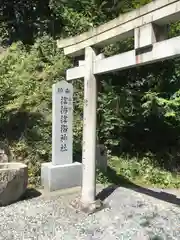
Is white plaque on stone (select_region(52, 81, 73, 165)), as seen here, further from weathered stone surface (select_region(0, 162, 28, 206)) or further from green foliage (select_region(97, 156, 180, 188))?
green foliage (select_region(97, 156, 180, 188))

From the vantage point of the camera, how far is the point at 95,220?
476 cm

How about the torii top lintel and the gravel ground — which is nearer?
the torii top lintel

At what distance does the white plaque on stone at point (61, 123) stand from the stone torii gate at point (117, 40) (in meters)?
0.83

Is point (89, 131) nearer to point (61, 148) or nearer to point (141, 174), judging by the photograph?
point (61, 148)

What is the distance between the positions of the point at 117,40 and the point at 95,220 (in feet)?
8.31

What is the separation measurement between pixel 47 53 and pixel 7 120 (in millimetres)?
2630

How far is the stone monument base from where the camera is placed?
6.25m

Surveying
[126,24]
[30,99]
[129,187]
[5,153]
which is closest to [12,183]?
[5,153]

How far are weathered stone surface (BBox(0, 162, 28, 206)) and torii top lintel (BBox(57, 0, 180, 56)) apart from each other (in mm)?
2119

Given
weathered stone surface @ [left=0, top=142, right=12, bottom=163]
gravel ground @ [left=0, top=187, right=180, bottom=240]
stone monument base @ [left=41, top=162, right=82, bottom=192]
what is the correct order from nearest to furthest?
gravel ground @ [left=0, top=187, right=180, bottom=240]
stone monument base @ [left=41, top=162, right=82, bottom=192]
weathered stone surface @ [left=0, top=142, right=12, bottom=163]

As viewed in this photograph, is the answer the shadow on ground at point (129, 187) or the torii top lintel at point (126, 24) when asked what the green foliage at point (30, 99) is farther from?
the torii top lintel at point (126, 24)

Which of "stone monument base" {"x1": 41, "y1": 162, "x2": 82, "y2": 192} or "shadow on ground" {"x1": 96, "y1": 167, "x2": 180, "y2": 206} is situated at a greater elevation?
"stone monument base" {"x1": 41, "y1": 162, "x2": 82, "y2": 192}

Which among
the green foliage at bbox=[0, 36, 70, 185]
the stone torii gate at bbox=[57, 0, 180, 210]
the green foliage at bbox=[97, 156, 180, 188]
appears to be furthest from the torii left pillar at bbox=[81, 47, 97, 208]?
the green foliage at bbox=[0, 36, 70, 185]

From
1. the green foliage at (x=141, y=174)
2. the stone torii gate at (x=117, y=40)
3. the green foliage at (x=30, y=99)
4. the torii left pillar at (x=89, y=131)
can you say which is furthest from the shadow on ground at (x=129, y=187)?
the green foliage at (x=30, y=99)
